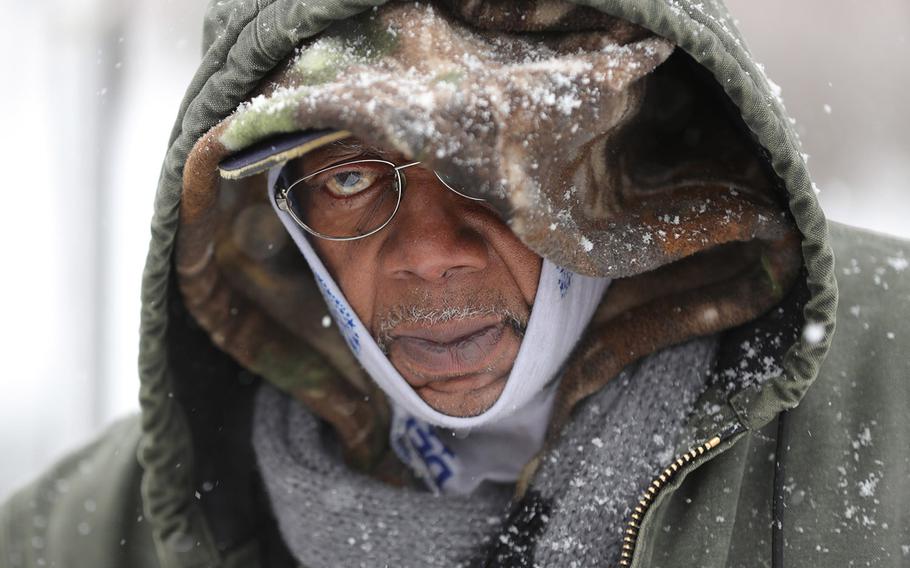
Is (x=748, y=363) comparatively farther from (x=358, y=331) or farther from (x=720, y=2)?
(x=358, y=331)

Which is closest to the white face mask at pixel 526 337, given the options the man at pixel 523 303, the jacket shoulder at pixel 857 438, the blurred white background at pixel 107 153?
the man at pixel 523 303

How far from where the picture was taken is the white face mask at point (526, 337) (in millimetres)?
1706

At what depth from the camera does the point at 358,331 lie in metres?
1.83

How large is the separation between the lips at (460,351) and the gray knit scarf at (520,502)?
21cm

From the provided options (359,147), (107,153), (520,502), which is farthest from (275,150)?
(107,153)

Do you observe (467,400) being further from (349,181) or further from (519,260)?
(349,181)

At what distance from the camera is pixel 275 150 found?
4.64 feet

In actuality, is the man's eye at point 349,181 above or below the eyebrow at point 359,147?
below

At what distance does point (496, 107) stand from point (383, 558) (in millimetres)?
1034

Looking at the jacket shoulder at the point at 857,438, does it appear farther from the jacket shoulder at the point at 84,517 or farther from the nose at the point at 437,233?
the jacket shoulder at the point at 84,517

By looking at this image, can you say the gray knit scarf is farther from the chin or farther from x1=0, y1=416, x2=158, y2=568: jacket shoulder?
x1=0, y1=416, x2=158, y2=568: jacket shoulder

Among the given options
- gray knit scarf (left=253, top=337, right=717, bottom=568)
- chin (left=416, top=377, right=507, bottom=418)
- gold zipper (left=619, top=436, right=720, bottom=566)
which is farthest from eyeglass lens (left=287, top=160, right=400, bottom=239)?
gold zipper (left=619, top=436, right=720, bottom=566)

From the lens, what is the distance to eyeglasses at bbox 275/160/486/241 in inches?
65.2

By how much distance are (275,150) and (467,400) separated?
2.21 ft
